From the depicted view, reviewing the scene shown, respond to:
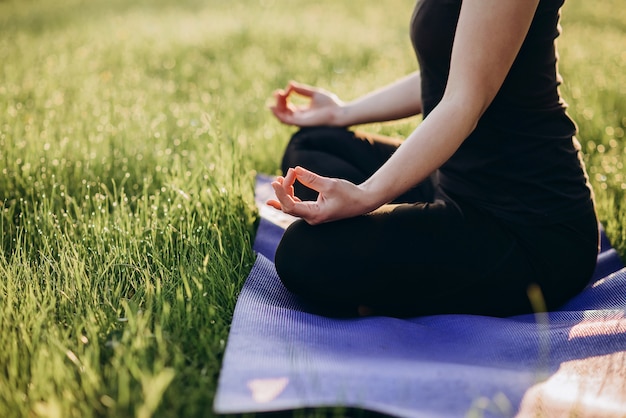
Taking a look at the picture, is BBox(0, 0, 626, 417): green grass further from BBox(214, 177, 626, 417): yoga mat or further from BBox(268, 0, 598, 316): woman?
BBox(268, 0, 598, 316): woman

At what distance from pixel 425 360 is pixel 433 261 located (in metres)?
0.30

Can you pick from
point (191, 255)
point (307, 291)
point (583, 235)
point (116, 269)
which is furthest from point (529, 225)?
point (116, 269)

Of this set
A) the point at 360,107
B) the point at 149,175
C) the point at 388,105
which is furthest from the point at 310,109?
the point at 149,175

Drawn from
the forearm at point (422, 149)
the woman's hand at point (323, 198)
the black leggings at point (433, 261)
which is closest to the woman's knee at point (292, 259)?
the black leggings at point (433, 261)

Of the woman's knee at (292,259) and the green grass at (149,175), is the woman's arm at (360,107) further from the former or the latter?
the woman's knee at (292,259)

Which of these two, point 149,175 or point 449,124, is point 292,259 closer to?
point 449,124

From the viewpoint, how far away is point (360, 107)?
2.55 m

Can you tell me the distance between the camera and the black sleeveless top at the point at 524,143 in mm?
1724

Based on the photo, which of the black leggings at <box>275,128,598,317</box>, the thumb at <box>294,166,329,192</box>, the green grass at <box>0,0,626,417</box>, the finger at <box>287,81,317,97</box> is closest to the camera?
the green grass at <box>0,0,626,417</box>

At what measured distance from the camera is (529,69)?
171 centimetres

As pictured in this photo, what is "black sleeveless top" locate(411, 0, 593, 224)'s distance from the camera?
1.72 metres

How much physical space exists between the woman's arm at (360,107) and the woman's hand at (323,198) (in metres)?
0.99

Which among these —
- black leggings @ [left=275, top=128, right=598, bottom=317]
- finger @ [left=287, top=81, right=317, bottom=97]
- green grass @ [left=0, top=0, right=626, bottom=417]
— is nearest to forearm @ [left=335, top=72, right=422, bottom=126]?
finger @ [left=287, top=81, right=317, bottom=97]

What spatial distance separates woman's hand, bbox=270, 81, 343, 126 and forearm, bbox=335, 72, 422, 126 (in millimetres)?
37
